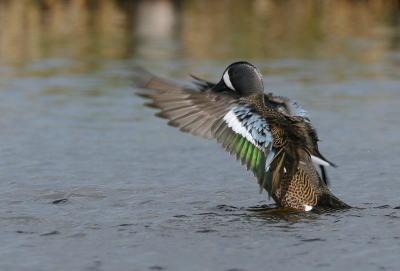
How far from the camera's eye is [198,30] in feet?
61.4

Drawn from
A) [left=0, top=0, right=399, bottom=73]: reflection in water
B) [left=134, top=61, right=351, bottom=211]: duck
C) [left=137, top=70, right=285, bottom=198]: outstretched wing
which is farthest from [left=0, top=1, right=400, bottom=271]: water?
[left=137, top=70, right=285, bottom=198]: outstretched wing

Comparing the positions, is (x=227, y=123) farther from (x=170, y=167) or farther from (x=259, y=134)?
(x=170, y=167)

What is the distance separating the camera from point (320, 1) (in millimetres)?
25703

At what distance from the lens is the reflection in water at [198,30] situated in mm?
15164

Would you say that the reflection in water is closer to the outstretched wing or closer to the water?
the water

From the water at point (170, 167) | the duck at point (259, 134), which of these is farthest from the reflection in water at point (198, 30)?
the duck at point (259, 134)

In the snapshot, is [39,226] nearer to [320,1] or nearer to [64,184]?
[64,184]

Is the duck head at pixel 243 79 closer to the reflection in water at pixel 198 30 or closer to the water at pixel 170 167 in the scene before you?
the water at pixel 170 167

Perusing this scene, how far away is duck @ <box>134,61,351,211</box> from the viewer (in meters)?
5.47

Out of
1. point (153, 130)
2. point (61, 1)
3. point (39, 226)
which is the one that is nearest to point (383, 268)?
point (39, 226)

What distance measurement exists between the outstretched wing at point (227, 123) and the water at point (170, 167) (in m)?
0.43

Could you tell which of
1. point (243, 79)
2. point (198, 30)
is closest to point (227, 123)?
point (243, 79)

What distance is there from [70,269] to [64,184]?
2314 millimetres

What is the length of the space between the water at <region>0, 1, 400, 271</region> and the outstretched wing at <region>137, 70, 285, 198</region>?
0.43 metres
